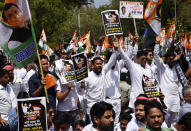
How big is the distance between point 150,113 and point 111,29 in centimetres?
331

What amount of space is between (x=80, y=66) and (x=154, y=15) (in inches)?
88.6

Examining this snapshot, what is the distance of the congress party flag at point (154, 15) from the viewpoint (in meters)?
6.86

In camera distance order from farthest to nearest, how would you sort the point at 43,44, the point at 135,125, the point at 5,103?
the point at 43,44 → the point at 5,103 → the point at 135,125

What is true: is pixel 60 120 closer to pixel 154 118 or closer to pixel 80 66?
pixel 154 118

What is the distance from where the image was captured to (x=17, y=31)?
459 centimetres

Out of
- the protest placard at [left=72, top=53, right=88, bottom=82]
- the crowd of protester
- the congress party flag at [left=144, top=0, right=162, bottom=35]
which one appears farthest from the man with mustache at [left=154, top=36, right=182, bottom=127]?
the protest placard at [left=72, top=53, right=88, bottom=82]

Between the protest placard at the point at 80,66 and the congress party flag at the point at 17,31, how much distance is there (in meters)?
1.26

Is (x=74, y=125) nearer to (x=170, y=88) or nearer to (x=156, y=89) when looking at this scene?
(x=156, y=89)

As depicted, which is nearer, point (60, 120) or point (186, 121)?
point (186, 121)

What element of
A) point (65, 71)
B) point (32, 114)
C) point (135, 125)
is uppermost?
point (65, 71)

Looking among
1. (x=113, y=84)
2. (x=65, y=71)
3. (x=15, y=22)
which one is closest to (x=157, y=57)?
(x=113, y=84)

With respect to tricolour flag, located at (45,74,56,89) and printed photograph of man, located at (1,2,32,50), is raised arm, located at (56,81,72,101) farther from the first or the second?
printed photograph of man, located at (1,2,32,50)

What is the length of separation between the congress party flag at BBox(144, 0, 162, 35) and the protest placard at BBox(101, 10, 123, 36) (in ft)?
2.39

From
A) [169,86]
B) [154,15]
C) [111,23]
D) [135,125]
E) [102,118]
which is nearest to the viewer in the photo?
[102,118]
